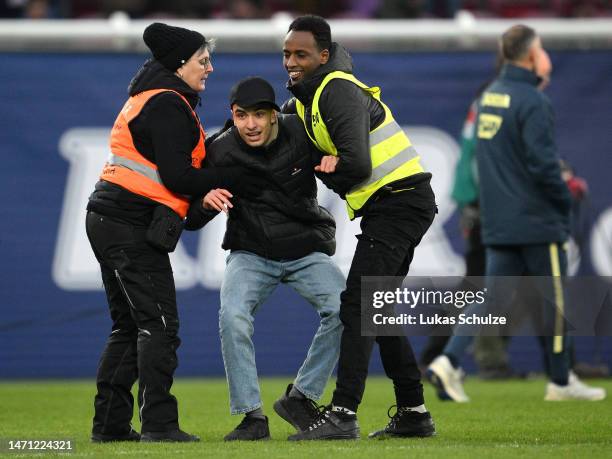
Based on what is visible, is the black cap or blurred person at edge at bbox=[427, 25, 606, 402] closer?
the black cap

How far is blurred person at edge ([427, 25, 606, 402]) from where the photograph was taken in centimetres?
850

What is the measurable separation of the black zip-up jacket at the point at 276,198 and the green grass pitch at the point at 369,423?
965 mm

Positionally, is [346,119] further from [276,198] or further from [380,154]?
[276,198]

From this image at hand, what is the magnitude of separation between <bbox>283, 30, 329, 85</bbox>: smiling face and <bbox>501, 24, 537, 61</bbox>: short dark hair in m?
2.81

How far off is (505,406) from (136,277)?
9.97 feet

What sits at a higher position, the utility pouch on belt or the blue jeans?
the utility pouch on belt

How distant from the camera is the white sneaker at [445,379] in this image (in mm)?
8500

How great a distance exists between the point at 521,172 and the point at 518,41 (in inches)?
34.5

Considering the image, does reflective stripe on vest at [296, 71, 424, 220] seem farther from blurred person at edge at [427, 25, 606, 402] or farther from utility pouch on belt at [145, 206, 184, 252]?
blurred person at edge at [427, 25, 606, 402]

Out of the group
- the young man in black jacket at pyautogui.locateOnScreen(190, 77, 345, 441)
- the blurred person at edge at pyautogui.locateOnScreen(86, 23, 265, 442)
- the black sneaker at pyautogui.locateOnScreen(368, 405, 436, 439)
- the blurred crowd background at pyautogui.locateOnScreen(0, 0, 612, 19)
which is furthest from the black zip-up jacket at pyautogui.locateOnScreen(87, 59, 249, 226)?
the blurred crowd background at pyautogui.locateOnScreen(0, 0, 612, 19)

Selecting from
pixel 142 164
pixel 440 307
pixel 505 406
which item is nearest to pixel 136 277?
pixel 142 164

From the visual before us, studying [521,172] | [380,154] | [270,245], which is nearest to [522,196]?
[521,172]

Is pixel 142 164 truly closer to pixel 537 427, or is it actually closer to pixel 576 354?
pixel 537 427

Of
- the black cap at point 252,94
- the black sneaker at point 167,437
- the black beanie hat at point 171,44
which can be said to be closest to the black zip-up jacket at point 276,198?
the black cap at point 252,94
